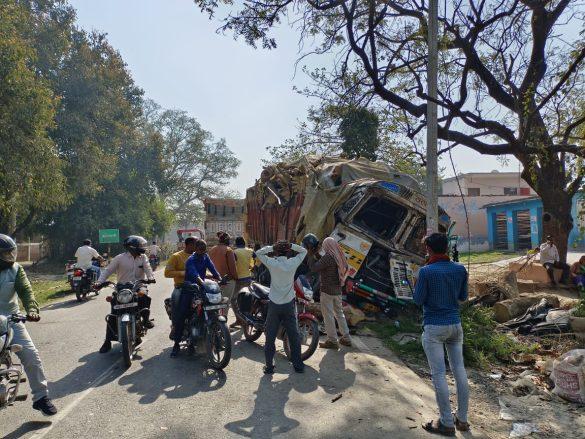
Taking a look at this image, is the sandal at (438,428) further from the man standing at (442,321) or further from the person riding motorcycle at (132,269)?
the person riding motorcycle at (132,269)

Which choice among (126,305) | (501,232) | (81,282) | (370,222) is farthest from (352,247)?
(501,232)

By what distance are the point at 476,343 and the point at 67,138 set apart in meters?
26.4

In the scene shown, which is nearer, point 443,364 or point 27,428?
point 27,428

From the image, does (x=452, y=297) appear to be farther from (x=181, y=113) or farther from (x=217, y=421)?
(x=181, y=113)

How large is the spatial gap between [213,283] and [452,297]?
322 centimetres

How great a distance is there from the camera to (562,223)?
45.3ft

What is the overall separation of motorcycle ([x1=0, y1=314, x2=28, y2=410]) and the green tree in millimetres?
13573

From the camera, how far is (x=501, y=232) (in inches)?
1344

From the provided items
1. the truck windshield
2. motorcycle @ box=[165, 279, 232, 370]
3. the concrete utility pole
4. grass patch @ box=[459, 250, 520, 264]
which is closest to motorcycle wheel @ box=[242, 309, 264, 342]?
motorcycle @ box=[165, 279, 232, 370]

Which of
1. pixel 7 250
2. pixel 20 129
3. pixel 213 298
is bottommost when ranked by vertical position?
pixel 213 298

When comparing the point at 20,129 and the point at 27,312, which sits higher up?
the point at 20,129

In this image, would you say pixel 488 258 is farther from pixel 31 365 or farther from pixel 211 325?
pixel 31 365

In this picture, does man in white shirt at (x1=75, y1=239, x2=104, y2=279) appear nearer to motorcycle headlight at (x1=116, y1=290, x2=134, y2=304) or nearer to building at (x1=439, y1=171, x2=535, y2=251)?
motorcycle headlight at (x1=116, y1=290, x2=134, y2=304)

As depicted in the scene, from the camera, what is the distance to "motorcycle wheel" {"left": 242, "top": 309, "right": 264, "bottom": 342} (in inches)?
319
